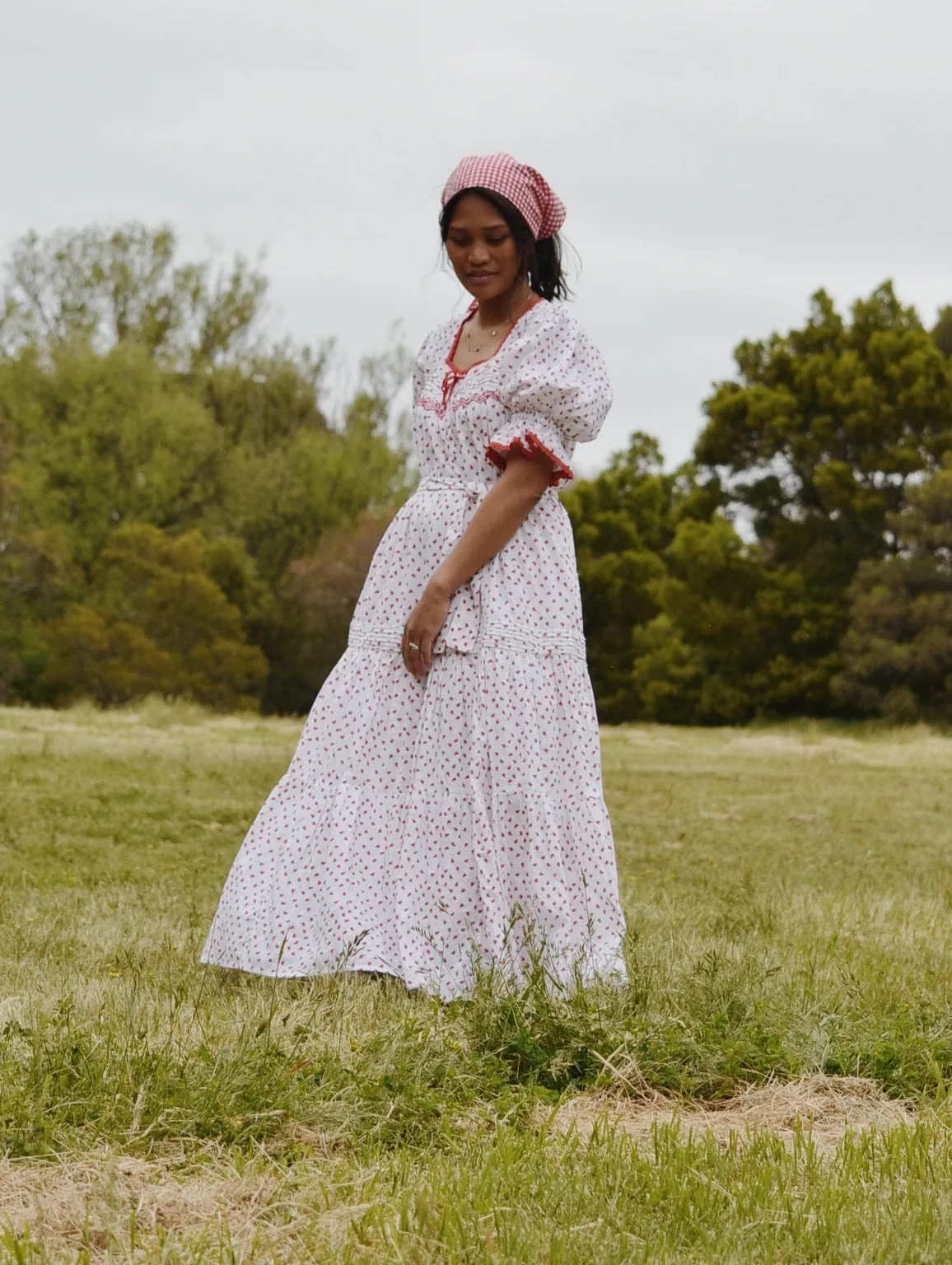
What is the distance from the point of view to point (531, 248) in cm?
470

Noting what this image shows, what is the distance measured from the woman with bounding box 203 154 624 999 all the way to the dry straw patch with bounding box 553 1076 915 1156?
0.87m

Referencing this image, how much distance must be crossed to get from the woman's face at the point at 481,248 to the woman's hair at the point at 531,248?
0.05ft

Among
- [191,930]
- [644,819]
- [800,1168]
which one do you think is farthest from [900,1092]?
[644,819]

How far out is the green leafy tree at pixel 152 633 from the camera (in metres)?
33.2

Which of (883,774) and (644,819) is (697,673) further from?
(644,819)

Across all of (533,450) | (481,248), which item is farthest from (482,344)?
(533,450)

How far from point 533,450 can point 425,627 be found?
0.59 metres

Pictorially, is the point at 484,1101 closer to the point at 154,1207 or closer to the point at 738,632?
the point at 154,1207

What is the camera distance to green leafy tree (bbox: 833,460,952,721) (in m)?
31.2

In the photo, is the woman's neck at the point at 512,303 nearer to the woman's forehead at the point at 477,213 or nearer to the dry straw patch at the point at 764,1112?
the woman's forehead at the point at 477,213

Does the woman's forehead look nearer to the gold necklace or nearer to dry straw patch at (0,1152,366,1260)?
the gold necklace

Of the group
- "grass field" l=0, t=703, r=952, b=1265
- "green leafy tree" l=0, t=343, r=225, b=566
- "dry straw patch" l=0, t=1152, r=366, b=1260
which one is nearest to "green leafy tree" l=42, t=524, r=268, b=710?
"green leafy tree" l=0, t=343, r=225, b=566

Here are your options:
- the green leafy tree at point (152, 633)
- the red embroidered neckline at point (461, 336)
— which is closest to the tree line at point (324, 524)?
the green leafy tree at point (152, 633)

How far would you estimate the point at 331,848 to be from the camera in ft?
15.0
